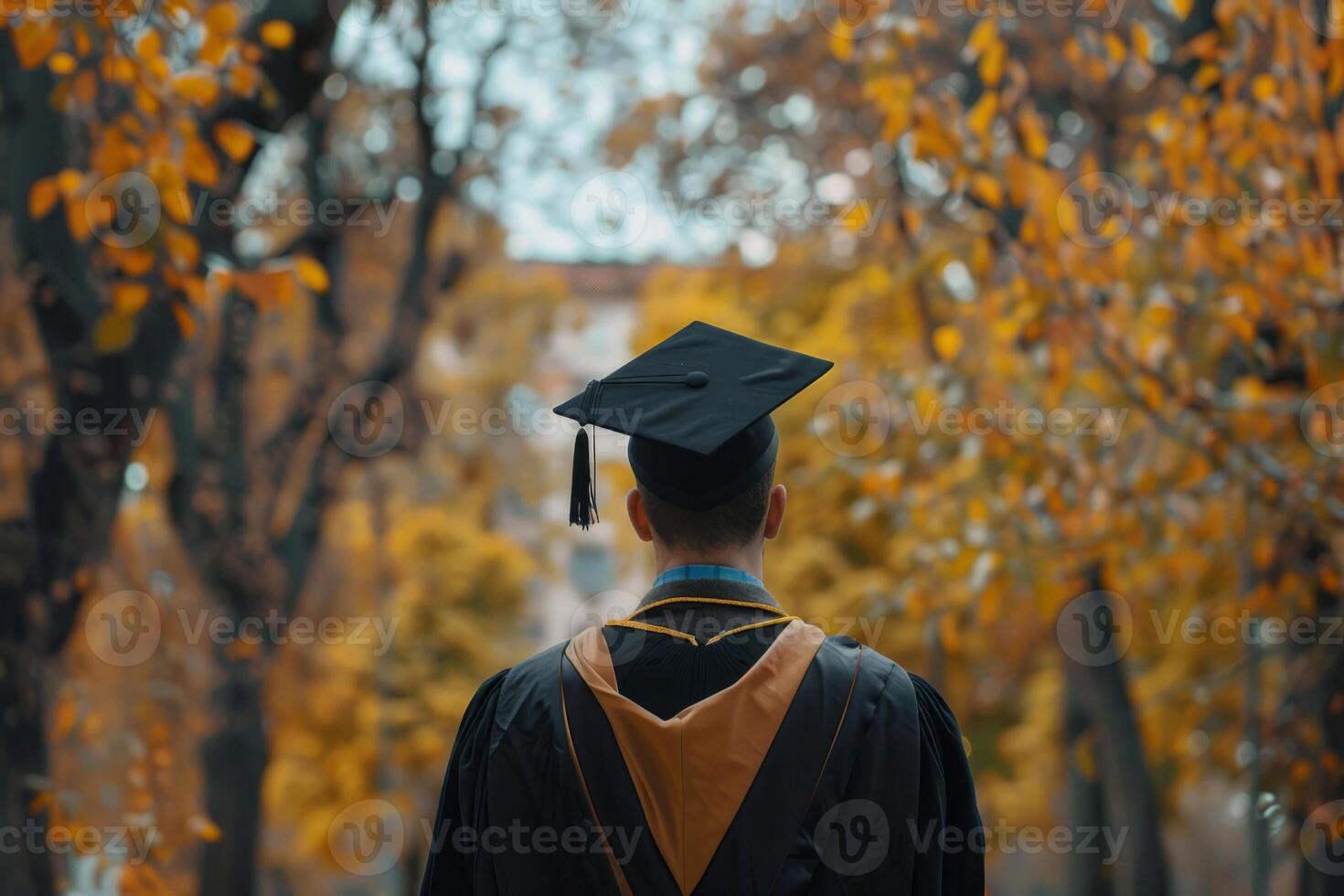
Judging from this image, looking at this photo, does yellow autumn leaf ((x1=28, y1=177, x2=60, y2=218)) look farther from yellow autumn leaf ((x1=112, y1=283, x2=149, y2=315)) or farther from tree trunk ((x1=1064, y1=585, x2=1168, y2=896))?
tree trunk ((x1=1064, y1=585, x2=1168, y2=896))

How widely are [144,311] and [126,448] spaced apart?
1.60 feet

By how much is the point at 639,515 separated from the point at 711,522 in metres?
0.16

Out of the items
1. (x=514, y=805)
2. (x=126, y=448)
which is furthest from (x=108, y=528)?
(x=514, y=805)

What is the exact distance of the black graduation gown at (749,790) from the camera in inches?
96.6

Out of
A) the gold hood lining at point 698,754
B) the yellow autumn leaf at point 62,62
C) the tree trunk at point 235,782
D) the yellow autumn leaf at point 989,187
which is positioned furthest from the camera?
the tree trunk at point 235,782

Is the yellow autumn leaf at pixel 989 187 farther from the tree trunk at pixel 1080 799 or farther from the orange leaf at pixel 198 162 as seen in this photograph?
the tree trunk at pixel 1080 799

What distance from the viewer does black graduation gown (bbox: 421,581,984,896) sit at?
2.45m

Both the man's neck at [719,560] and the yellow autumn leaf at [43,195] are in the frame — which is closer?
the man's neck at [719,560]

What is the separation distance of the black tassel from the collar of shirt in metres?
0.48

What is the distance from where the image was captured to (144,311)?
15.9 feet

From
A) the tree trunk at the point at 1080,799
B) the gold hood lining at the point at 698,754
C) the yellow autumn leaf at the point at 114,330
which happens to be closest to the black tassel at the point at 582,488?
the gold hood lining at the point at 698,754

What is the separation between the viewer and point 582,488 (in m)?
3.08

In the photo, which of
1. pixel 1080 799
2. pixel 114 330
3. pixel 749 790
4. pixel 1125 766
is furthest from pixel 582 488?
Answer: pixel 1080 799

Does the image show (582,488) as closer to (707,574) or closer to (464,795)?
(707,574)
